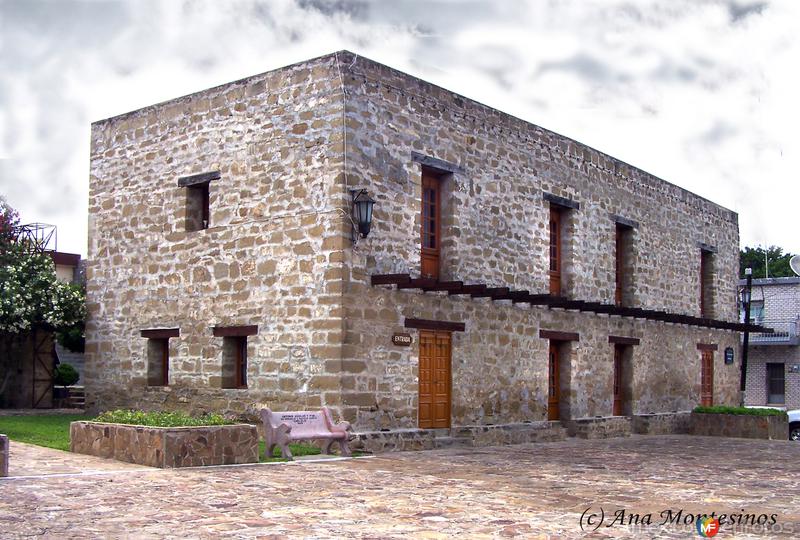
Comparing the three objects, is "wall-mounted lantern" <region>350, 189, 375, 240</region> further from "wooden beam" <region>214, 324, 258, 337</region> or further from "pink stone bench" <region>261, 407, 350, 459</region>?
"pink stone bench" <region>261, 407, 350, 459</region>

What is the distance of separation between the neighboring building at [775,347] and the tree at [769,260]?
13.7 metres

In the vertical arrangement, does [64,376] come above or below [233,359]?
below

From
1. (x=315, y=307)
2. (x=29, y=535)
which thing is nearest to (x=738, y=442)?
(x=315, y=307)

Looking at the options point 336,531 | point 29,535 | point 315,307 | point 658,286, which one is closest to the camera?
point 29,535

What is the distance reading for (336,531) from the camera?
24.2 feet

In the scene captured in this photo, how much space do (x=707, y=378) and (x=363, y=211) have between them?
14.7m

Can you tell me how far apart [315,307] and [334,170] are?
205 cm

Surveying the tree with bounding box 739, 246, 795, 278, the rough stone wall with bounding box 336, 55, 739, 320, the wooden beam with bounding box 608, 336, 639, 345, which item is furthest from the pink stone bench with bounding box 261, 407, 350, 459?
the tree with bounding box 739, 246, 795, 278

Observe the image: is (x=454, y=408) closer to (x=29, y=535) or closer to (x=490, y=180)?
(x=490, y=180)

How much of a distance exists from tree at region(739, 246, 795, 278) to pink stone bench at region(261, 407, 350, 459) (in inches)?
1601

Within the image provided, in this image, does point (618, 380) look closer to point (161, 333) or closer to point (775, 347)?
point (161, 333)

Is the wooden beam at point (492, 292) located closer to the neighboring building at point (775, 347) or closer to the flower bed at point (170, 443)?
the flower bed at point (170, 443)

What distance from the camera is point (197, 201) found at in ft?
55.3

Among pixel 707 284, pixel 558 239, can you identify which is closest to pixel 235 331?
pixel 558 239
